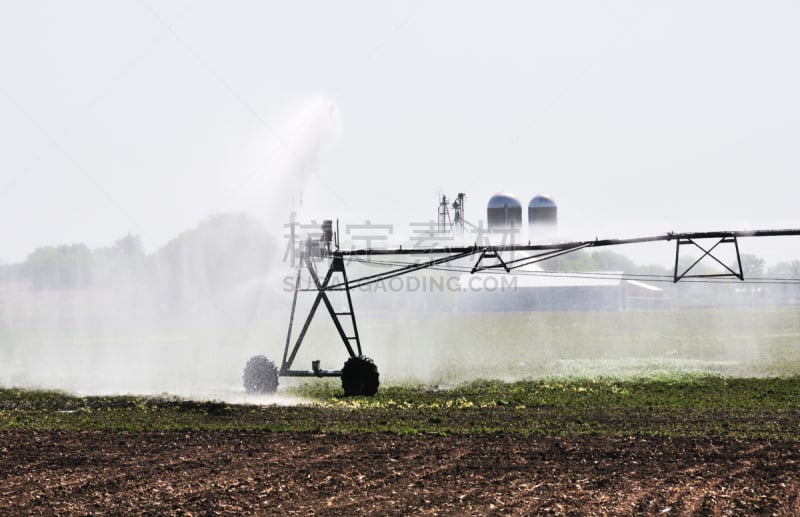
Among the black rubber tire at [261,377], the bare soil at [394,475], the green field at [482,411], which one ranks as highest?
the black rubber tire at [261,377]

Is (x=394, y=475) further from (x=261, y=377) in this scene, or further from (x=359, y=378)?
(x=261, y=377)

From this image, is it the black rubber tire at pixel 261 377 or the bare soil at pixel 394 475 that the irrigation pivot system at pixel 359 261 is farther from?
the bare soil at pixel 394 475

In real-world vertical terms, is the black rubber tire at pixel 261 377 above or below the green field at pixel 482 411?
above

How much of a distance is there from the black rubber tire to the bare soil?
430 inches

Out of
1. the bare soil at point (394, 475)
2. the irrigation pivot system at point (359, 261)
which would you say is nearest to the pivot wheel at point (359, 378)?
the irrigation pivot system at point (359, 261)

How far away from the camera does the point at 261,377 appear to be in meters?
34.2

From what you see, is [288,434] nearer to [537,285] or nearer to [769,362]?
[769,362]

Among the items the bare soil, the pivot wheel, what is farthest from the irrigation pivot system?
the bare soil

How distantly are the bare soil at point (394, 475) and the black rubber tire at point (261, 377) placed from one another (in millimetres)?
10910

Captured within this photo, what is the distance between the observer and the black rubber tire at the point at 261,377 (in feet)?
112

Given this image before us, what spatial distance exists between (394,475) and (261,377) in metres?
16.7

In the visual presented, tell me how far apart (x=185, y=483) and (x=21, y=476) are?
11.5 ft

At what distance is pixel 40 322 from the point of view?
68.3 meters

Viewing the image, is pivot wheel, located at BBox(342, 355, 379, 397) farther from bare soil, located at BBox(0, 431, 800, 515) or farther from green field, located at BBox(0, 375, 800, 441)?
bare soil, located at BBox(0, 431, 800, 515)
